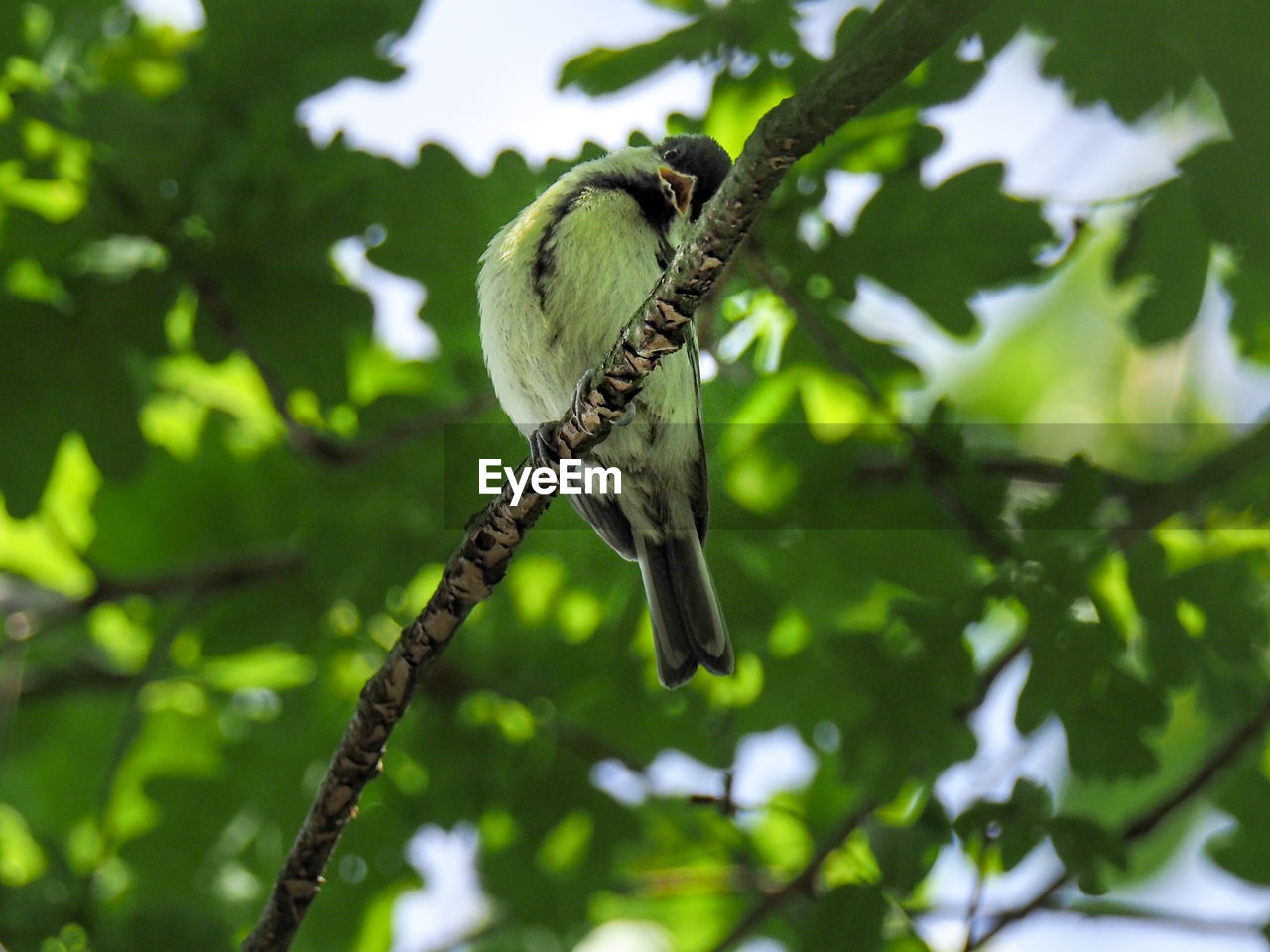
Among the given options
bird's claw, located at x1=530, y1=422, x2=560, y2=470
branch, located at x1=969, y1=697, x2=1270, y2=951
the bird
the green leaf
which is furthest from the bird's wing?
branch, located at x1=969, y1=697, x2=1270, y2=951

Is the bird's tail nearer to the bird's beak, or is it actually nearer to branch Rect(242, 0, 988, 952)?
branch Rect(242, 0, 988, 952)

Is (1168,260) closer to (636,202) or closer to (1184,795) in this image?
(636,202)

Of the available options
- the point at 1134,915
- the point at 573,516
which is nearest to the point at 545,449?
the point at 573,516

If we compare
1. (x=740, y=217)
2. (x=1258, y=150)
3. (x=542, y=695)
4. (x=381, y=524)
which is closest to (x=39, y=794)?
(x=381, y=524)

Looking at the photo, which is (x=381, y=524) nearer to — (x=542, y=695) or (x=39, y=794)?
(x=542, y=695)

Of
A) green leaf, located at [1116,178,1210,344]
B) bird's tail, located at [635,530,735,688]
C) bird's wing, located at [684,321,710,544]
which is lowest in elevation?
bird's tail, located at [635,530,735,688]

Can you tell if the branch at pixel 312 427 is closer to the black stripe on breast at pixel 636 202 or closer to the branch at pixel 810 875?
the black stripe on breast at pixel 636 202
